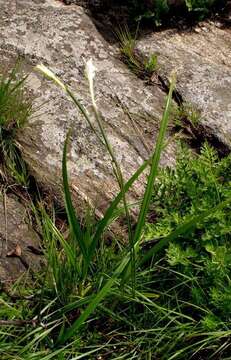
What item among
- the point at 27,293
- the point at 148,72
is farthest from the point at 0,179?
the point at 148,72

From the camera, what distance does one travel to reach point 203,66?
4.00 metres

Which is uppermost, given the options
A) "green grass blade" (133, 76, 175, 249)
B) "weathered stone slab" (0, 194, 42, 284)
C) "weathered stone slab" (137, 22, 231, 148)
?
"green grass blade" (133, 76, 175, 249)

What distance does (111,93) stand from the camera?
3.73 m

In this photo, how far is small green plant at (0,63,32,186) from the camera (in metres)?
3.23

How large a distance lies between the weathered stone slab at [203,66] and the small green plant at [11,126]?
3.46 feet

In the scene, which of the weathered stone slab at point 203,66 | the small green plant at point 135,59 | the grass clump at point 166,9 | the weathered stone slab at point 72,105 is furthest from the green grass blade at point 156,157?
the grass clump at point 166,9

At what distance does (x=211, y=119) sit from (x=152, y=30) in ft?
3.22

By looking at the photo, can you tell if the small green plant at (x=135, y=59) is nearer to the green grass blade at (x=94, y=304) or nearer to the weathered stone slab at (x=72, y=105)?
the weathered stone slab at (x=72, y=105)

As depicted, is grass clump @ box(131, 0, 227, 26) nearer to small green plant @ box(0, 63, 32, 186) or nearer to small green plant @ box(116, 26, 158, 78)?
small green plant @ box(116, 26, 158, 78)

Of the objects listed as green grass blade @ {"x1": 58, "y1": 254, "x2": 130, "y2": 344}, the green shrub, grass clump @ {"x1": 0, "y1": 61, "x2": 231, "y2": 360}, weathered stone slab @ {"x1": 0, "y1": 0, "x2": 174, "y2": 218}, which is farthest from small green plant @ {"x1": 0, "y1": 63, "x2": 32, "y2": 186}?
green grass blade @ {"x1": 58, "y1": 254, "x2": 130, "y2": 344}

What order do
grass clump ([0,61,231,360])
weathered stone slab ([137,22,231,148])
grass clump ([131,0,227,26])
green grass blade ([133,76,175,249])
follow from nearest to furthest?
1. green grass blade ([133,76,175,249])
2. grass clump ([0,61,231,360])
3. weathered stone slab ([137,22,231,148])
4. grass clump ([131,0,227,26])

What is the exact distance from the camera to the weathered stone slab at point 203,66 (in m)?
3.67

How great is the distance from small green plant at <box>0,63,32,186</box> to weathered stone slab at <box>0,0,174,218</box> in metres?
0.06

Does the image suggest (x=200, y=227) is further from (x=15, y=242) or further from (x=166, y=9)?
(x=166, y=9)
